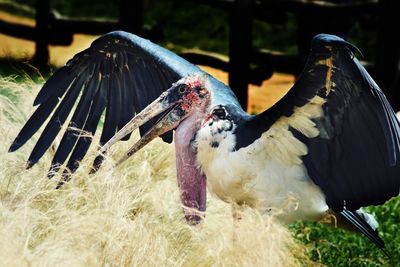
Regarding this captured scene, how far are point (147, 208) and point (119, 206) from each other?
0.40 metres

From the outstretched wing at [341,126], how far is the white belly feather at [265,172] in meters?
0.04

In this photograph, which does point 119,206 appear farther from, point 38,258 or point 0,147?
point 0,147

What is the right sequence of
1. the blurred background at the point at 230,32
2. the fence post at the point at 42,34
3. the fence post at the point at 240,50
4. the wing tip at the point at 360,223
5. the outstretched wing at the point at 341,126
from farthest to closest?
the fence post at the point at 42,34
the blurred background at the point at 230,32
the fence post at the point at 240,50
the wing tip at the point at 360,223
the outstretched wing at the point at 341,126

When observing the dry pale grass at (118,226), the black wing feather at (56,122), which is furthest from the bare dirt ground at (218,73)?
the dry pale grass at (118,226)

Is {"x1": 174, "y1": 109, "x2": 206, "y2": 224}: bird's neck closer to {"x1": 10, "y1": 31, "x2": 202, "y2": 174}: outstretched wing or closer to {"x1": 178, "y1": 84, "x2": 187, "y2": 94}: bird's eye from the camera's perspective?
{"x1": 178, "y1": 84, "x2": 187, "y2": 94}: bird's eye

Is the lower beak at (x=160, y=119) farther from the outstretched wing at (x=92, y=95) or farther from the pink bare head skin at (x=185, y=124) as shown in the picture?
the outstretched wing at (x=92, y=95)

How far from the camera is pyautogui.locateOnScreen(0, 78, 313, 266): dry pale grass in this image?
449 cm

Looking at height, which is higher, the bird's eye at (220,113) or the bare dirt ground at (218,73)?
the bird's eye at (220,113)

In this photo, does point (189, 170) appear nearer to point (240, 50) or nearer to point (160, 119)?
point (160, 119)

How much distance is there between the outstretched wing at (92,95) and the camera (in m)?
5.48

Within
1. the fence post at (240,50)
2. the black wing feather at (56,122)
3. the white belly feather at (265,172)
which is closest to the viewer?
the white belly feather at (265,172)

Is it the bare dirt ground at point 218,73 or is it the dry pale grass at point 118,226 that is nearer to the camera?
the dry pale grass at point 118,226

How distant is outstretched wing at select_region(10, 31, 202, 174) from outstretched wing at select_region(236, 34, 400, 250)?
0.90 m

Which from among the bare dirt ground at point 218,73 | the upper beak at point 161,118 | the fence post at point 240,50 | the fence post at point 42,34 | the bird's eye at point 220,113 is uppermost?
the bird's eye at point 220,113
